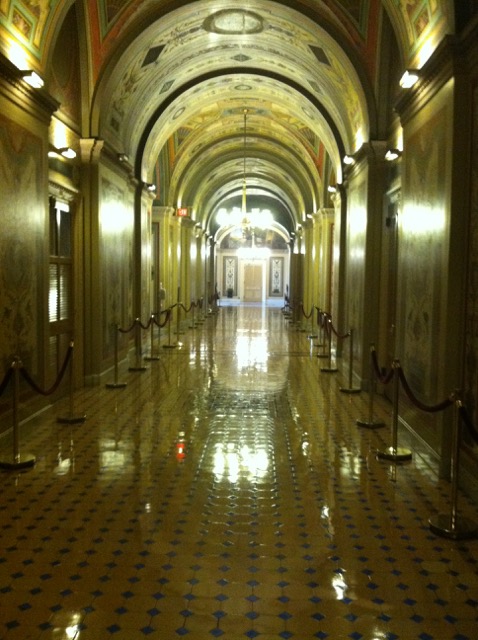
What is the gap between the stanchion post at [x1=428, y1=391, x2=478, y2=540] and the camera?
524 cm

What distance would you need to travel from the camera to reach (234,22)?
44.9ft

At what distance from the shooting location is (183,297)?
26.7 meters

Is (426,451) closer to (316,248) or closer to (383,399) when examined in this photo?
(383,399)

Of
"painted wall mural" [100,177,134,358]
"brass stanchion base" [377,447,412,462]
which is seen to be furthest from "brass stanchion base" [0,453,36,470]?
"painted wall mural" [100,177,134,358]

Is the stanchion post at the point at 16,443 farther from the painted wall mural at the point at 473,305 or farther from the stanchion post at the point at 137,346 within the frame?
the stanchion post at the point at 137,346

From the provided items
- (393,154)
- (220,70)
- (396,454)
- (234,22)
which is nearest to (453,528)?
(396,454)

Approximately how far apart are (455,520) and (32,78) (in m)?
6.90

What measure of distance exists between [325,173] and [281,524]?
17887 mm

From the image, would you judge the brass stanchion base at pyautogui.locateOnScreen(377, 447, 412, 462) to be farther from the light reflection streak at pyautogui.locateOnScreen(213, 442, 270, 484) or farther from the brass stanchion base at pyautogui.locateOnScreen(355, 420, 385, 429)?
the light reflection streak at pyautogui.locateOnScreen(213, 442, 270, 484)

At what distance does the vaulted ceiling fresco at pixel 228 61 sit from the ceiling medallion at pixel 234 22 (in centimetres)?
2

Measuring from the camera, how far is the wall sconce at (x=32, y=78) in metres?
7.64

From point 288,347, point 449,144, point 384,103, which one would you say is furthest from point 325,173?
point 449,144

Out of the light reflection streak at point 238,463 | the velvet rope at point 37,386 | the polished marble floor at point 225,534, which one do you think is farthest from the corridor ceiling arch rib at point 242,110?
the light reflection streak at point 238,463

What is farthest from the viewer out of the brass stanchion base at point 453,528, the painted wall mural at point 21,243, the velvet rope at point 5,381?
the painted wall mural at point 21,243
